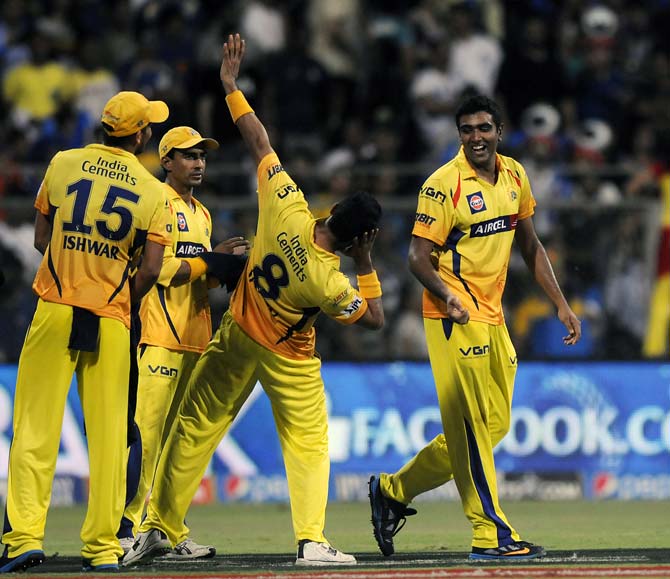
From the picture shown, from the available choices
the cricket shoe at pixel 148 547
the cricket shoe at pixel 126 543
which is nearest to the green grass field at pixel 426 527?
the cricket shoe at pixel 126 543

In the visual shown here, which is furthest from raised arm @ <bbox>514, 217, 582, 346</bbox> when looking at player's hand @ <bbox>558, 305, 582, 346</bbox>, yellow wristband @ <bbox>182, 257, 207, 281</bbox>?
yellow wristband @ <bbox>182, 257, 207, 281</bbox>

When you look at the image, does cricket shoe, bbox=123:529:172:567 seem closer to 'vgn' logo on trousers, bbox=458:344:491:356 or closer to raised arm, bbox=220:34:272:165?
'vgn' logo on trousers, bbox=458:344:491:356

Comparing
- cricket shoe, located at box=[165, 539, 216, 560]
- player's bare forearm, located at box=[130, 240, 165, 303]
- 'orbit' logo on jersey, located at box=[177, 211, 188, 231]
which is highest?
'orbit' logo on jersey, located at box=[177, 211, 188, 231]

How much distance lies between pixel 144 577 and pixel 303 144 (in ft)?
32.0

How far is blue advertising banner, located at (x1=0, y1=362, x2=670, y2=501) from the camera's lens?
14742 millimetres

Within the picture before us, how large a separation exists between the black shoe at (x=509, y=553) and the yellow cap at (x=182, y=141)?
3.32 metres

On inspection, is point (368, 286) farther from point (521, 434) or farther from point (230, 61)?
point (521, 434)

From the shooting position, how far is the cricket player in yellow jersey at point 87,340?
846 centimetres

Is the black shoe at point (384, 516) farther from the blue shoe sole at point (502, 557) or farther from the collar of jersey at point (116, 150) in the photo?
the collar of jersey at point (116, 150)

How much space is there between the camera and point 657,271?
50.4ft

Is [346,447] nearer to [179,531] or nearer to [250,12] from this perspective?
[179,531]

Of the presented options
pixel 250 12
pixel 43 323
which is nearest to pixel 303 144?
pixel 250 12

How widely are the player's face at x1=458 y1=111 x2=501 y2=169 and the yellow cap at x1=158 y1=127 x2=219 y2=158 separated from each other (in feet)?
5.89

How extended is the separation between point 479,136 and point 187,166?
2.08 meters
